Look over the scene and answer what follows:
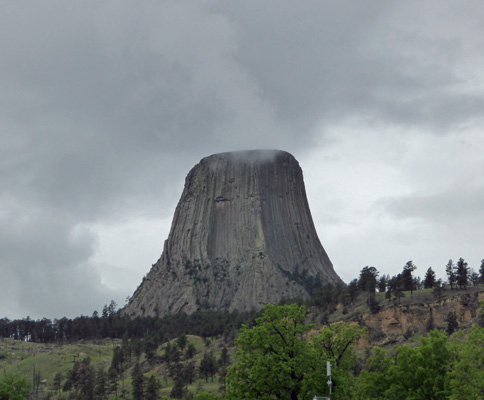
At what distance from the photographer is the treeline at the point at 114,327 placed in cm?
16012

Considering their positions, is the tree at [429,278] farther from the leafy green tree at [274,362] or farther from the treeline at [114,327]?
the leafy green tree at [274,362]

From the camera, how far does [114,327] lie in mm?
179750

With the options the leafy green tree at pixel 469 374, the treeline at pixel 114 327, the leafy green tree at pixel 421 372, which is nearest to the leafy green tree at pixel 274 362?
the leafy green tree at pixel 421 372

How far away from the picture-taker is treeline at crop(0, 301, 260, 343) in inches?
6304

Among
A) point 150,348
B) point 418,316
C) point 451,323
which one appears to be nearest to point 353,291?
point 418,316

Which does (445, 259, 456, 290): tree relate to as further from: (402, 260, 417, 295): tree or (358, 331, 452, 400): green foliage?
(358, 331, 452, 400): green foliage

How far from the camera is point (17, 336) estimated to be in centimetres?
19775

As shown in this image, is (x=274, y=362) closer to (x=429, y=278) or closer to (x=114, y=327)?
(x=429, y=278)

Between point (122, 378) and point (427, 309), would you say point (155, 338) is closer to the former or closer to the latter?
point (122, 378)

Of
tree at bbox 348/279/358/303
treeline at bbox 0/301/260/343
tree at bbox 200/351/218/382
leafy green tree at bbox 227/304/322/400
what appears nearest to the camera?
leafy green tree at bbox 227/304/322/400

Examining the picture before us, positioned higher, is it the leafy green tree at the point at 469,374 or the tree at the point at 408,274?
the tree at the point at 408,274

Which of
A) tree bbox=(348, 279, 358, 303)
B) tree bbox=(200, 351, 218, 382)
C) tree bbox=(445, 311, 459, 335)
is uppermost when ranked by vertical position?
tree bbox=(348, 279, 358, 303)

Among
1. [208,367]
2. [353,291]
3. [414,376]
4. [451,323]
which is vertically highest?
[353,291]

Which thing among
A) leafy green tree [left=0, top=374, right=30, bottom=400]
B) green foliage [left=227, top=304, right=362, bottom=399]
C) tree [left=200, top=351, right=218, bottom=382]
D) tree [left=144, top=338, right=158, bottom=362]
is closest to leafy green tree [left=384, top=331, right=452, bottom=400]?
green foliage [left=227, top=304, right=362, bottom=399]
